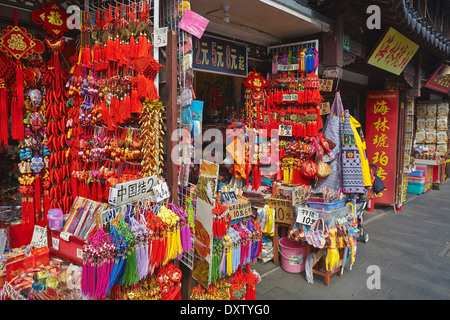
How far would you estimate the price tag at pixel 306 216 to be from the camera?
14.3 feet

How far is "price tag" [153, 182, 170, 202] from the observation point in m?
3.09

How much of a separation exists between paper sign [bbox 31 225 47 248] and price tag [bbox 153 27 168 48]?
7.83 feet

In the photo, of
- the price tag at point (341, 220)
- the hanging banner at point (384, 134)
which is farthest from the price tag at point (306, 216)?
the hanging banner at point (384, 134)

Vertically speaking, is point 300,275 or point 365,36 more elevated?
point 365,36

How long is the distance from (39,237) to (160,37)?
2593 mm

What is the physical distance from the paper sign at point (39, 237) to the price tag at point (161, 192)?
Result: 145 centimetres

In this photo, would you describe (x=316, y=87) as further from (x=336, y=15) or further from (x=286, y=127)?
(x=336, y=15)

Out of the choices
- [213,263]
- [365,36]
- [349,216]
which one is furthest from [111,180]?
[365,36]

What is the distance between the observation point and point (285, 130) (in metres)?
5.52

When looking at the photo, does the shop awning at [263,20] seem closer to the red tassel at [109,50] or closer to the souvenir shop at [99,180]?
the souvenir shop at [99,180]

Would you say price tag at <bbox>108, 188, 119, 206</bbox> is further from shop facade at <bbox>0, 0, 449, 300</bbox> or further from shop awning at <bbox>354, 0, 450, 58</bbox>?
shop awning at <bbox>354, 0, 450, 58</bbox>

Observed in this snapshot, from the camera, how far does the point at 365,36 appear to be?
6.10 metres

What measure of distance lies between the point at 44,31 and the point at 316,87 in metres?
4.05

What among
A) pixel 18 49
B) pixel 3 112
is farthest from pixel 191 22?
pixel 3 112
